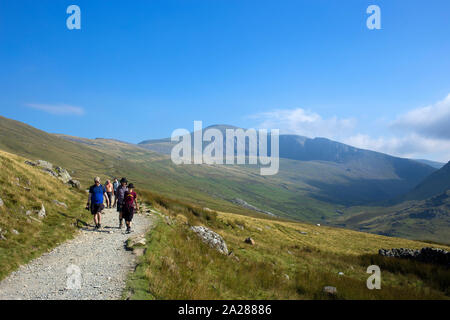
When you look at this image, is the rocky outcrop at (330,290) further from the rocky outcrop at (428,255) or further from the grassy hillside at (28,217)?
the rocky outcrop at (428,255)

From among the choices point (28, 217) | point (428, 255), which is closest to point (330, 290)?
point (28, 217)

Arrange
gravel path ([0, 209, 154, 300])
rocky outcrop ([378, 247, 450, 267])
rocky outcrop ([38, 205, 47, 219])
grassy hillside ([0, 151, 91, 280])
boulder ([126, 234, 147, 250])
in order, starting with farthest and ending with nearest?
rocky outcrop ([378, 247, 450, 267]), rocky outcrop ([38, 205, 47, 219]), boulder ([126, 234, 147, 250]), grassy hillside ([0, 151, 91, 280]), gravel path ([0, 209, 154, 300])

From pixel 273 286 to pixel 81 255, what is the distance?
30.9ft

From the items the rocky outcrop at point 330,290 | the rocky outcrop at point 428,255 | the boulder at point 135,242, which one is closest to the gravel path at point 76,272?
the boulder at point 135,242

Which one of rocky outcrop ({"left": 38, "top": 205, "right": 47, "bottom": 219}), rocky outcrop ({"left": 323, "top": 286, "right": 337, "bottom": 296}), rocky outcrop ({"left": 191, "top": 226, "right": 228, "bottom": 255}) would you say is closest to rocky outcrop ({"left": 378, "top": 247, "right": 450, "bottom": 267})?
rocky outcrop ({"left": 323, "top": 286, "right": 337, "bottom": 296})

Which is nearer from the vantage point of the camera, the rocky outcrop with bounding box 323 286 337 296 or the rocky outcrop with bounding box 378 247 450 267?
the rocky outcrop with bounding box 323 286 337 296

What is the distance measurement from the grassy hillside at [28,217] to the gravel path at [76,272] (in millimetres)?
639

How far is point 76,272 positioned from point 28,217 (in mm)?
7583

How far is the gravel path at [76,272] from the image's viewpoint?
8289 mm

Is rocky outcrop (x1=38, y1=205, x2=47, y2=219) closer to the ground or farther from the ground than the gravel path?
farther from the ground

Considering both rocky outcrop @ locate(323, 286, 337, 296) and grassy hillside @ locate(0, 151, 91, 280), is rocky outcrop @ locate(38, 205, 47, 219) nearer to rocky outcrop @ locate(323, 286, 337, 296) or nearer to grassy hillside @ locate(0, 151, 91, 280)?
grassy hillside @ locate(0, 151, 91, 280)

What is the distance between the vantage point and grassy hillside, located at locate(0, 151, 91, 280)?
37.2ft

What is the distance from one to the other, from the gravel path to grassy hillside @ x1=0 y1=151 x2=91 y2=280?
2.10 feet
